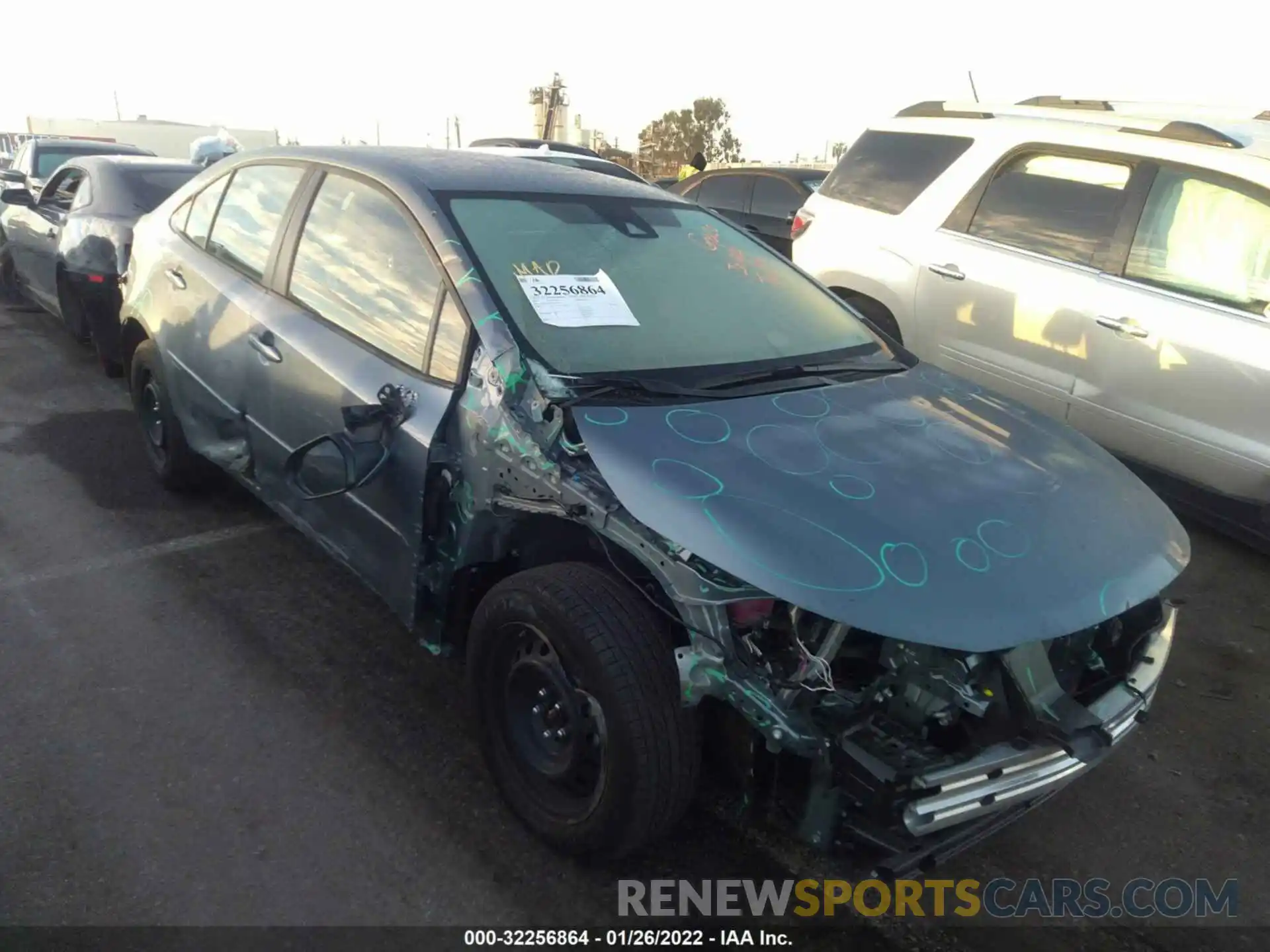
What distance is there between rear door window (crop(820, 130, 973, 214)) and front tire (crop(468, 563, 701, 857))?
422cm

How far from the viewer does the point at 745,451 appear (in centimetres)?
243

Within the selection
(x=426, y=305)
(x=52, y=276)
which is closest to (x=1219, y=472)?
(x=426, y=305)

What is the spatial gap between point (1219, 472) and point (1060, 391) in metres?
0.83

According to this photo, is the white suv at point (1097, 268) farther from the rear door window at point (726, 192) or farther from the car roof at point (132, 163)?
the car roof at point (132, 163)

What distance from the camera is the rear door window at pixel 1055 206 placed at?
4773 millimetres

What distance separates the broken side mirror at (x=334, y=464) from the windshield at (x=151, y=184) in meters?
4.31

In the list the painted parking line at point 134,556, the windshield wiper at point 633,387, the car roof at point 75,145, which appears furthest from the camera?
the car roof at point 75,145

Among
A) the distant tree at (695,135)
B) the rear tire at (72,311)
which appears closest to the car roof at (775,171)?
the rear tire at (72,311)

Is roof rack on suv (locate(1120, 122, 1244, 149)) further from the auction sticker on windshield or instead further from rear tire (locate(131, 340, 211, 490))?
rear tire (locate(131, 340, 211, 490))

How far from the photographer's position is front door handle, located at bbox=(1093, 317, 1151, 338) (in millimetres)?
4402

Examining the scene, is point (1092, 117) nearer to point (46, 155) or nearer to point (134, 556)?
point (134, 556)

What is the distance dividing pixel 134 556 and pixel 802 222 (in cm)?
453

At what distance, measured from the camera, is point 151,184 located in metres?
6.66

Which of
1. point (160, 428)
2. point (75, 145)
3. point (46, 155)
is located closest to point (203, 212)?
point (160, 428)
